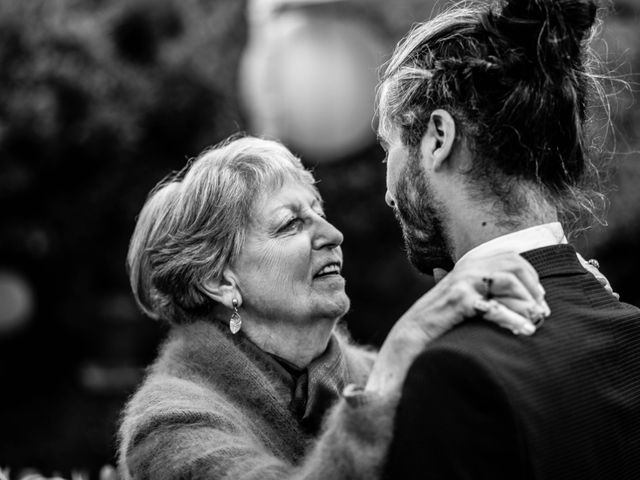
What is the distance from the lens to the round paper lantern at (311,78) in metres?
5.88

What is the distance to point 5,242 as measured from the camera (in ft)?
23.1

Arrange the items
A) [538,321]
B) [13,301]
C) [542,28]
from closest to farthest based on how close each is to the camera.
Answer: [538,321], [542,28], [13,301]

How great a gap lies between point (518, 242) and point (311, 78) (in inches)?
157

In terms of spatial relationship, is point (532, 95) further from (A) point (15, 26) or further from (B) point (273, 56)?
(A) point (15, 26)

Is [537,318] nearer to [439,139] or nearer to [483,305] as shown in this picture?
[483,305]

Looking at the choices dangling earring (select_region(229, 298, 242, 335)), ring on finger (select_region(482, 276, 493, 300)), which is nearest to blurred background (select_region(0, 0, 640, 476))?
dangling earring (select_region(229, 298, 242, 335))

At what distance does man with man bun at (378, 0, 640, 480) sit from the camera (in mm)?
1849

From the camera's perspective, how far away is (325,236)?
10.2 ft

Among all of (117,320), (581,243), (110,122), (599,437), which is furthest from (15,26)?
(599,437)

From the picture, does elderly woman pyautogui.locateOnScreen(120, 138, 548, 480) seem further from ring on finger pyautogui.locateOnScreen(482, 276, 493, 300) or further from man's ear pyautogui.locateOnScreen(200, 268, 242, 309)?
ring on finger pyautogui.locateOnScreen(482, 276, 493, 300)

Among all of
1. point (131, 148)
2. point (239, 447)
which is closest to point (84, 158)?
point (131, 148)

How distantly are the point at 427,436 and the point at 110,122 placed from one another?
5.57m

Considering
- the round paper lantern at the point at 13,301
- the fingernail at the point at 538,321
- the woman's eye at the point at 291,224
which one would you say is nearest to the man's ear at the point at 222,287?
the woman's eye at the point at 291,224

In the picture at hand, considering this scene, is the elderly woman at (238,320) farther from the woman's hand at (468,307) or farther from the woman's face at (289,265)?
the woman's hand at (468,307)
